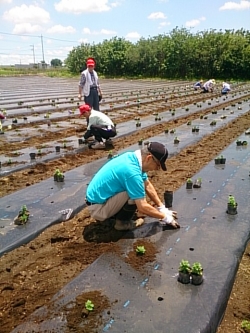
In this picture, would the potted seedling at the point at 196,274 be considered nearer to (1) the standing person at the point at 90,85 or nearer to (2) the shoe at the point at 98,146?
(2) the shoe at the point at 98,146

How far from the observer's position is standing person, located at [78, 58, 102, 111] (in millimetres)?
8504

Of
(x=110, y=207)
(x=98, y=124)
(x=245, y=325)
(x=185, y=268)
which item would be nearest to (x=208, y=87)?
(x=98, y=124)

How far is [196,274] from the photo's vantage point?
2.91 metres

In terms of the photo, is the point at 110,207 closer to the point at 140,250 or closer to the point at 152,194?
the point at 152,194

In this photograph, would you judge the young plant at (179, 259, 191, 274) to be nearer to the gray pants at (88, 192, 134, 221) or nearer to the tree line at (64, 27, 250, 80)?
the gray pants at (88, 192, 134, 221)

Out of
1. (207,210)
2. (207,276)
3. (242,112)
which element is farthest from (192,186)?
(242,112)

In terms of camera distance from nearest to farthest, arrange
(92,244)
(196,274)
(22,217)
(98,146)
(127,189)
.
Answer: (196,274) < (127,189) < (92,244) < (22,217) < (98,146)

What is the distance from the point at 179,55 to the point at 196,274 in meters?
41.9

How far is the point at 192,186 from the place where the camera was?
5184 millimetres

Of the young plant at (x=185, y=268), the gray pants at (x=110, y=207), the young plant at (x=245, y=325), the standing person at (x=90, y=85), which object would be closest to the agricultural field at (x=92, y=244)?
the young plant at (x=245, y=325)

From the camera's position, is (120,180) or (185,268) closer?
(185,268)

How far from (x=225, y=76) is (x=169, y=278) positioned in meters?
39.8

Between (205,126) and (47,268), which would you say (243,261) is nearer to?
(47,268)

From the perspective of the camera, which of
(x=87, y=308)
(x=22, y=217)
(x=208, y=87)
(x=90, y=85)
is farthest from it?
(x=208, y=87)
